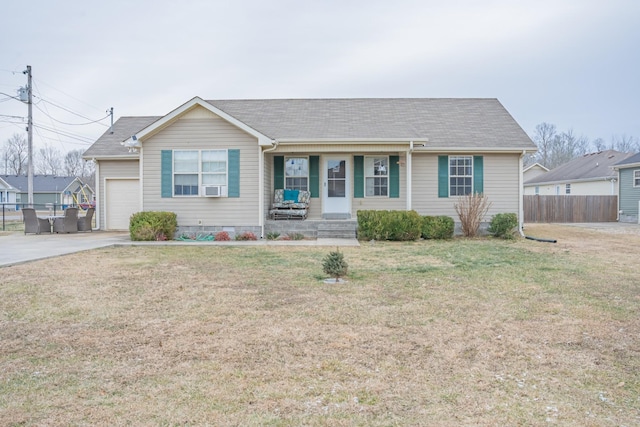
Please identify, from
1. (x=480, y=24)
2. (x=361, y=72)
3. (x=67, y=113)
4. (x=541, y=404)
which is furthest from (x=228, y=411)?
(x=67, y=113)

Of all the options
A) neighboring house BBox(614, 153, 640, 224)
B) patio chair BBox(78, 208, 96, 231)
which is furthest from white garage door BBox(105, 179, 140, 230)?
neighboring house BBox(614, 153, 640, 224)

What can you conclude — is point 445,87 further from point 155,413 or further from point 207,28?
point 155,413

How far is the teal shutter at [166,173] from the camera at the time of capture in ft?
43.7

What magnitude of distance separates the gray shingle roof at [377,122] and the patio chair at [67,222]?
85.2 inches

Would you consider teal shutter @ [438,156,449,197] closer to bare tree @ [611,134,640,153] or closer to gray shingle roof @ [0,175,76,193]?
bare tree @ [611,134,640,153]

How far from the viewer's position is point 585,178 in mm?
28266

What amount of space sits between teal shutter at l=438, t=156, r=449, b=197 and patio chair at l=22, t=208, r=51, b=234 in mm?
13392

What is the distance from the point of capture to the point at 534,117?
56.1 meters

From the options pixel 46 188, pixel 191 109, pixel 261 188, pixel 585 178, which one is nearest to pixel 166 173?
pixel 191 109

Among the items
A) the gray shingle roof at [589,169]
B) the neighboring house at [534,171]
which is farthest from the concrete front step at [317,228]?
the neighboring house at [534,171]

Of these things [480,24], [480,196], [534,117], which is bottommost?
[480,196]

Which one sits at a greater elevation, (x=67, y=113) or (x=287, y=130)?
(x=67, y=113)

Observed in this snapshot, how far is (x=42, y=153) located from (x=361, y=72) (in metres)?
67.5

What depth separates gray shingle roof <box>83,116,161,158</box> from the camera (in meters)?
15.8
